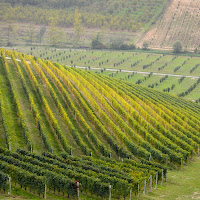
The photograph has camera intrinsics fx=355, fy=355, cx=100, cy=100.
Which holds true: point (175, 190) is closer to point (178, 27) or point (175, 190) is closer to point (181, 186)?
point (181, 186)

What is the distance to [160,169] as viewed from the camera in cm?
3225

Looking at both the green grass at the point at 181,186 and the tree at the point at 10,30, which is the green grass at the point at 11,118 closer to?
the green grass at the point at 181,186

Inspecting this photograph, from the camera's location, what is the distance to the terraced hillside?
448 ft

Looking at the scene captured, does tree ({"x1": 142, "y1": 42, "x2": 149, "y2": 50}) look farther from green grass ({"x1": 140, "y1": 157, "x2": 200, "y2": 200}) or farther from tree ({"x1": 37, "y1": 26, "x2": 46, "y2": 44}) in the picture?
green grass ({"x1": 140, "y1": 157, "x2": 200, "y2": 200})

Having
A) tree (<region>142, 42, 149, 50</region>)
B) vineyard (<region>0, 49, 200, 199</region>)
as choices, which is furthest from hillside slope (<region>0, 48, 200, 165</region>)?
tree (<region>142, 42, 149, 50</region>)

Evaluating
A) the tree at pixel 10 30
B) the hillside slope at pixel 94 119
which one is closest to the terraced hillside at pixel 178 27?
the tree at pixel 10 30

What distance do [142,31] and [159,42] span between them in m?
12.9

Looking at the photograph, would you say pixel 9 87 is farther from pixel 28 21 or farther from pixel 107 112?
pixel 28 21

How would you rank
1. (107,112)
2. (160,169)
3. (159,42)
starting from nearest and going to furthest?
(160,169) → (107,112) → (159,42)

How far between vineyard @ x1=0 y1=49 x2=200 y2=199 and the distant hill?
8732 centimetres

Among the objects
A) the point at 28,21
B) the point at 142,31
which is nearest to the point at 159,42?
the point at 142,31

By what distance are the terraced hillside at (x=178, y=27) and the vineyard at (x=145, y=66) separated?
69.8 ft

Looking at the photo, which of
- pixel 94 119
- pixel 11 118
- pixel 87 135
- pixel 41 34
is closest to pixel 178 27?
pixel 41 34

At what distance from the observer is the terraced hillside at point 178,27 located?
13650 cm
